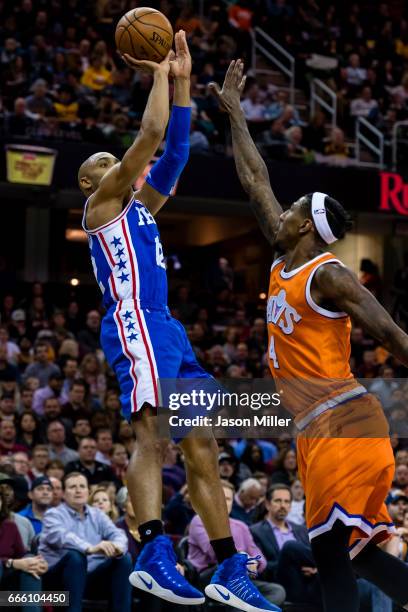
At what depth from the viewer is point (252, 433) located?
6820mm

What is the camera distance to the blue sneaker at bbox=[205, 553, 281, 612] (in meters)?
5.51

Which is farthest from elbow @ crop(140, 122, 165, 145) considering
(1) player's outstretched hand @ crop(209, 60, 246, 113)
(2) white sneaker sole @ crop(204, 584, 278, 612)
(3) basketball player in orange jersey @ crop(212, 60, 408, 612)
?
(2) white sneaker sole @ crop(204, 584, 278, 612)

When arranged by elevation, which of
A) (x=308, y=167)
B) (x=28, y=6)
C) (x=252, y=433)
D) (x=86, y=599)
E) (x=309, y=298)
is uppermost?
(x=28, y=6)

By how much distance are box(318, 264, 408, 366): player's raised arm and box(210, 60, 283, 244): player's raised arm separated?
0.77m

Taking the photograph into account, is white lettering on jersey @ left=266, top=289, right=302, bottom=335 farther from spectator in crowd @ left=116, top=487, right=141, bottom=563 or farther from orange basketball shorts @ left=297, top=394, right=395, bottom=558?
spectator in crowd @ left=116, top=487, right=141, bottom=563

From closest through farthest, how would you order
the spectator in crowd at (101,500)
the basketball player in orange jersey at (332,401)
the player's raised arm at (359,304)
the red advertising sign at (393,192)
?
the player's raised arm at (359,304)
the basketball player in orange jersey at (332,401)
the spectator in crowd at (101,500)
the red advertising sign at (393,192)

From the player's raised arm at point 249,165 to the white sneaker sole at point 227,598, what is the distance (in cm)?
190

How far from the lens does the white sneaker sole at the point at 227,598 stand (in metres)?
5.50

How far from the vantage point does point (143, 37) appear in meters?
6.04

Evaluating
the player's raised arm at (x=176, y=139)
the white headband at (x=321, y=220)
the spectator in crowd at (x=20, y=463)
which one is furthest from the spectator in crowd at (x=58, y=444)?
the white headband at (x=321, y=220)

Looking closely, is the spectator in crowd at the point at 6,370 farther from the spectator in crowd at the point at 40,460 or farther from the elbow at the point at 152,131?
the elbow at the point at 152,131

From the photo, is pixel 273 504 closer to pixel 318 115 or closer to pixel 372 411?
pixel 372 411

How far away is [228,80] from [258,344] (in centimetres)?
1061

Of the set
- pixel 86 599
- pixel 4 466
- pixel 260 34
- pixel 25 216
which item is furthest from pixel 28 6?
pixel 86 599
